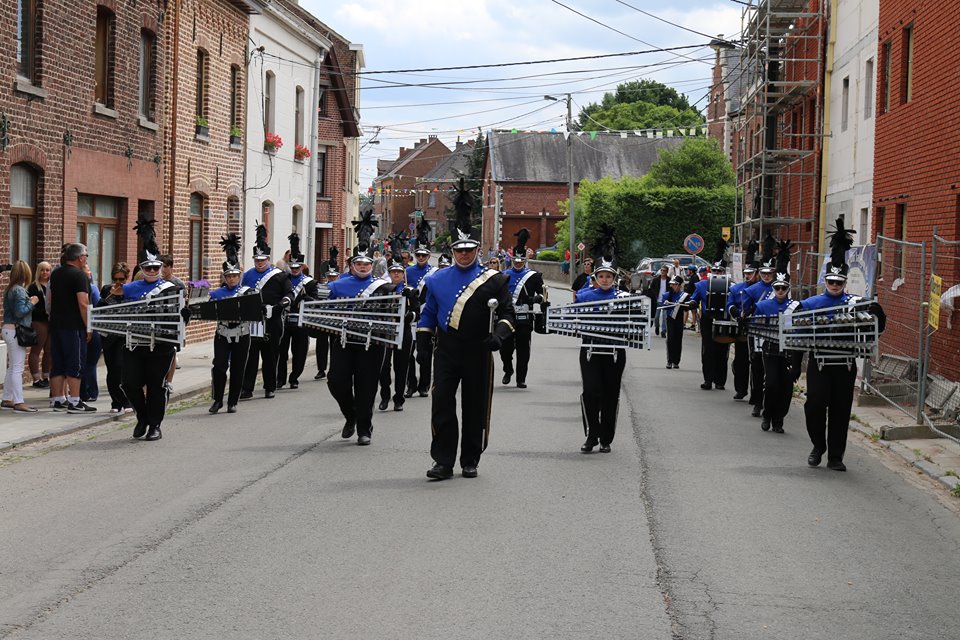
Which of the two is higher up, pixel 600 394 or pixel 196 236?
pixel 196 236

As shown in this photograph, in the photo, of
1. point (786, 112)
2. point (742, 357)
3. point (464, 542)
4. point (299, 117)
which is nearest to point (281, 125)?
point (299, 117)

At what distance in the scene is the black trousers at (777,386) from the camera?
1373 centimetres

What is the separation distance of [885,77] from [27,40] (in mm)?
15102

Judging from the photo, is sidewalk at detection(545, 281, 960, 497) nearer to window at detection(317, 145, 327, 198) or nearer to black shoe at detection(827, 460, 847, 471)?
black shoe at detection(827, 460, 847, 471)

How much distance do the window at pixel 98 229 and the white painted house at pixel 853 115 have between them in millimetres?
14029

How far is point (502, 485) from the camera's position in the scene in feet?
31.6

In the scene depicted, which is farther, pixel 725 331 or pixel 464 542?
pixel 725 331

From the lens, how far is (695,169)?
64250mm

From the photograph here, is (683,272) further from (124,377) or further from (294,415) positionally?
(124,377)

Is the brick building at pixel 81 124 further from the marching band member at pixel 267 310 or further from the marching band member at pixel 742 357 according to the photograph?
the marching band member at pixel 742 357

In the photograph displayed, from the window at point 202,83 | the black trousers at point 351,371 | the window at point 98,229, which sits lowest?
the black trousers at point 351,371

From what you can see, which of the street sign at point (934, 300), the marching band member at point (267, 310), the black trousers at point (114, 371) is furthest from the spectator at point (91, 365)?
the street sign at point (934, 300)

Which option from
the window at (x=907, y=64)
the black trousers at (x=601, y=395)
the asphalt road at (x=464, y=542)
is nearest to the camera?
the asphalt road at (x=464, y=542)

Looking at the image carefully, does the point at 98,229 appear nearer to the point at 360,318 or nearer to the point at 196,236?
the point at 196,236
